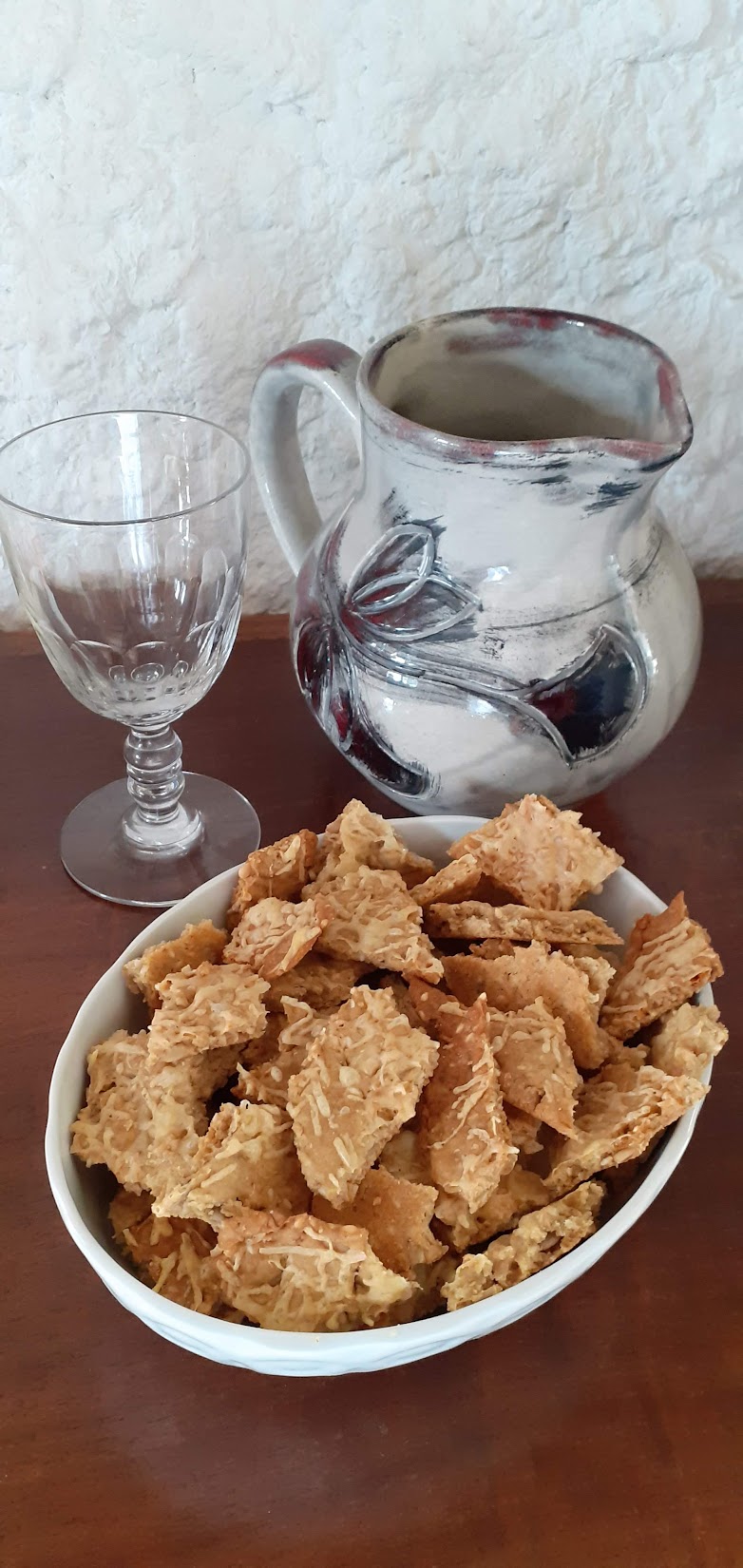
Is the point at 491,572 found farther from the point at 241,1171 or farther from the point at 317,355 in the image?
the point at 241,1171

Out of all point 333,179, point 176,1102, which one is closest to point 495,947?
point 176,1102

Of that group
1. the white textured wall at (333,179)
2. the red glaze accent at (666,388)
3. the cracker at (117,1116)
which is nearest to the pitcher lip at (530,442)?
the red glaze accent at (666,388)

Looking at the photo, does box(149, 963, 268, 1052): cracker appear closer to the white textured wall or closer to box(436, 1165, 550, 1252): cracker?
box(436, 1165, 550, 1252): cracker

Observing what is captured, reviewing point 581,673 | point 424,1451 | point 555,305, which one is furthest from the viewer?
point 555,305

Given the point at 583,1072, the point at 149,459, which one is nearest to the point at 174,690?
the point at 149,459

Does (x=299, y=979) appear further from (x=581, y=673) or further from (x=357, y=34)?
(x=357, y=34)

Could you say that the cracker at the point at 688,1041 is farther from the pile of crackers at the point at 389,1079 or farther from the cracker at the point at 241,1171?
the cracker at the point at 241,1171
